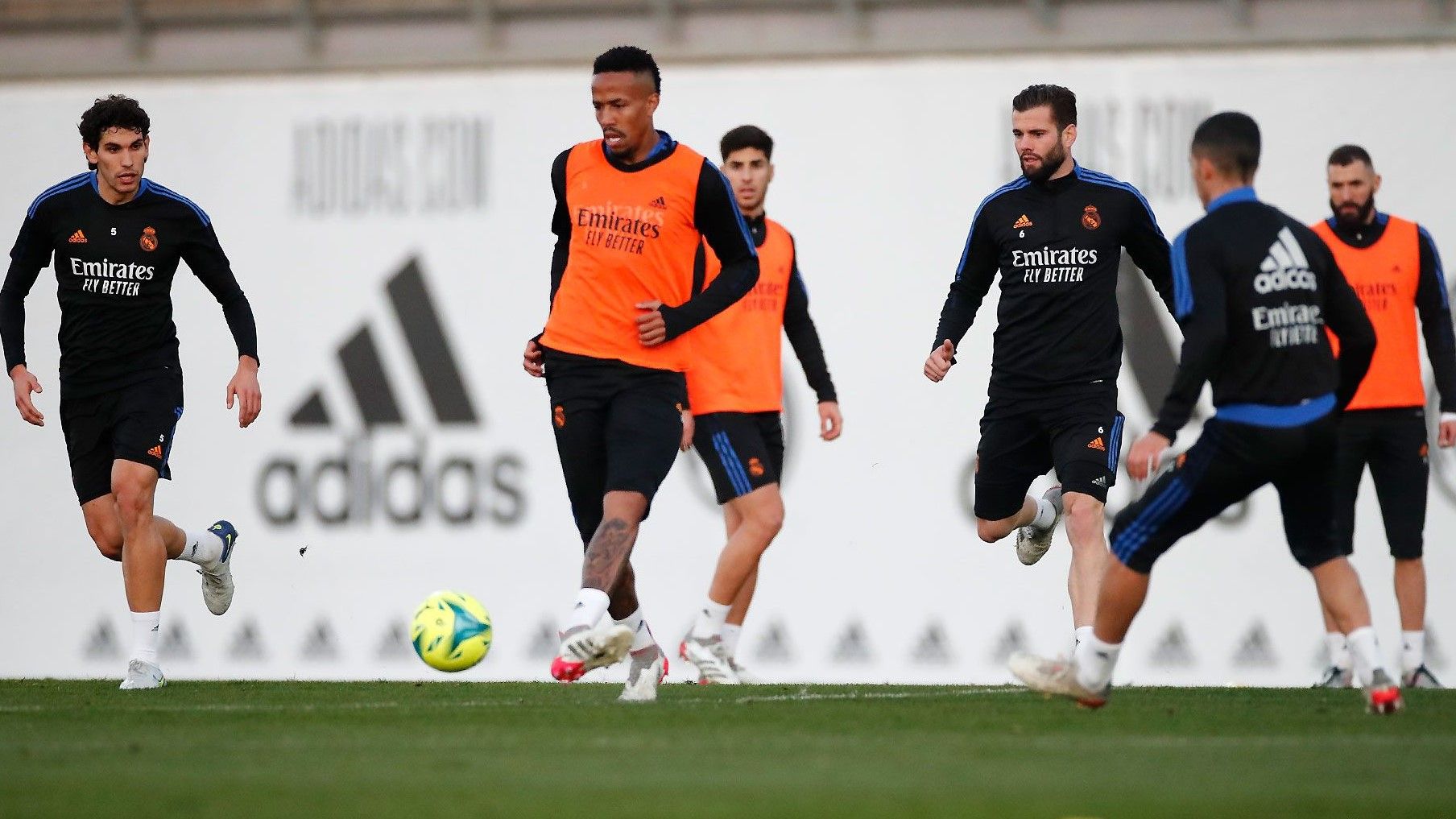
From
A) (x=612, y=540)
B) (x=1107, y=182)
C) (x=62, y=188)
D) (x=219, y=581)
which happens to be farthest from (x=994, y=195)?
(x=219, y=581)

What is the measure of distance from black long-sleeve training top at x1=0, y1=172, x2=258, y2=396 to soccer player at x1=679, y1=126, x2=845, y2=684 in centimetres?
208

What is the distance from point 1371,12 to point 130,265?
297 inches

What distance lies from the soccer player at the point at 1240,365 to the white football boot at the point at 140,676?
4.21 meters

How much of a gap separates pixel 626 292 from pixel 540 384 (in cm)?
599

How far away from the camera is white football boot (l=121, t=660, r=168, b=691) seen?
28.1 ft

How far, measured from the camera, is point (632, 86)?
22.8ft

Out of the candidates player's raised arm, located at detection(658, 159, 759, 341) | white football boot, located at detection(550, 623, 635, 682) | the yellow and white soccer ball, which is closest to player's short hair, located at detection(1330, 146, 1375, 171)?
player's raised arm, located at detection(658, 159, 759, 341)

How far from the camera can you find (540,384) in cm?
1291

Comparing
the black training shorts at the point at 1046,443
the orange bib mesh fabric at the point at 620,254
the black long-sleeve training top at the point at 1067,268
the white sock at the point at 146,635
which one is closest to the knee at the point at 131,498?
the white sock at the point at 146,635

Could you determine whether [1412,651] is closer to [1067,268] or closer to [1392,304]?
[1392,304]

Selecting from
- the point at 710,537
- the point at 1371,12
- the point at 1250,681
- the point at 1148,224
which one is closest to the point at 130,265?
the point at 1148,224

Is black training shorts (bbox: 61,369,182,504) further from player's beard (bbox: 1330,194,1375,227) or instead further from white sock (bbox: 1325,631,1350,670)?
white sock (bbox: 1325,631,1350,670)

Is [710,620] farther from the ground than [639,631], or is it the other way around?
[639,631]

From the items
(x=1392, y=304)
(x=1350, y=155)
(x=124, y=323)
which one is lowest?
(x=124, y=323)
